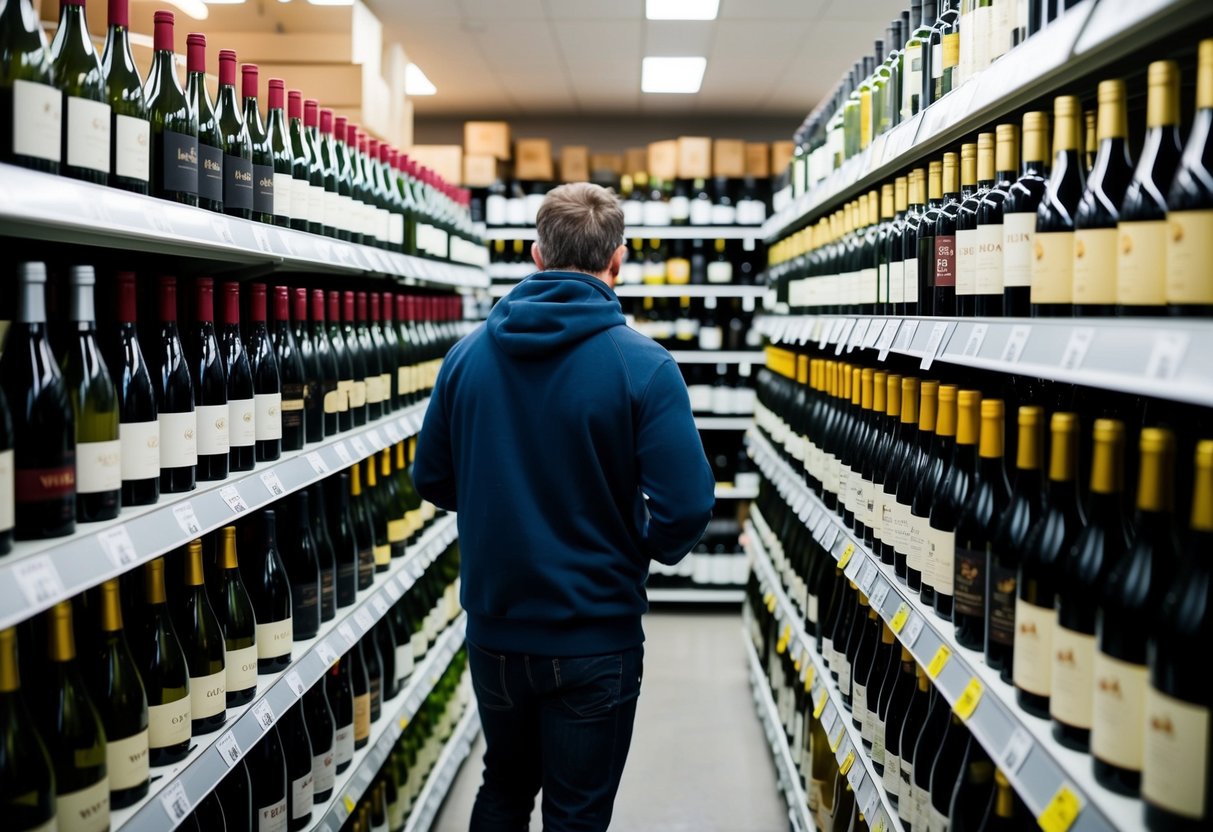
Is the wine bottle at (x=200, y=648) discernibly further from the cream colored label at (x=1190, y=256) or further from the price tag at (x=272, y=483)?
the cream colored label at (x=1190, y=256)

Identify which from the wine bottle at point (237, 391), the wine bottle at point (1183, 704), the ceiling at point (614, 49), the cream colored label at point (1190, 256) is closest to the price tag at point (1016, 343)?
the cream colored label at point (1190, 256)

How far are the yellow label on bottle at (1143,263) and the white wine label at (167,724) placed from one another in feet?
5.52

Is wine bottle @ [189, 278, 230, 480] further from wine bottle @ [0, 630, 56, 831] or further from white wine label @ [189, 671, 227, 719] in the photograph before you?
wine bottle @ [0, 630, 56, 831]

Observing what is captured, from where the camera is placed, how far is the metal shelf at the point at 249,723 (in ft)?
5.16

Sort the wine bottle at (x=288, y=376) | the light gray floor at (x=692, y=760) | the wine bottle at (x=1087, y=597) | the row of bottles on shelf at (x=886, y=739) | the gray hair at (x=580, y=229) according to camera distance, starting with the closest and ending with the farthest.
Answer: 1. the wine bottle at (x=1087, y=597)
2. the row of bottles on shelf at (x=886, y=739)
3. the gray hair at (x=580, y=229)
4. the wine bottle at (x=288, y=376)
5. the light gray floor at (x=692, y=760)

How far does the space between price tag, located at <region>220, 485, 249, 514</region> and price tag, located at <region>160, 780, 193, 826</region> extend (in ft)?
1.59

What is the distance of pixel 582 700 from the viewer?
2104 mm

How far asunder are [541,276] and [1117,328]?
1289 mm

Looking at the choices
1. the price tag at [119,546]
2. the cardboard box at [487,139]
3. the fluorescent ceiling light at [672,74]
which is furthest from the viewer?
the cardboard box at [487,139]

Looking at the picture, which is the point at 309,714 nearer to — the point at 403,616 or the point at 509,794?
the point at 509,794

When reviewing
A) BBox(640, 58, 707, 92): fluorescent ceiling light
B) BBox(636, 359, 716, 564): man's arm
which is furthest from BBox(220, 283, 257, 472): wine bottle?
BBox(640, 58, 707, 92): fluorescent ceiling light

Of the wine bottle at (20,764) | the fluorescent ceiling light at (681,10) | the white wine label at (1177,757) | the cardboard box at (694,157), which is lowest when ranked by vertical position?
the wine bottle at (20,764)

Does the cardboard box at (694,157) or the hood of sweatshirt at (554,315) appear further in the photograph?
the cardboard box at (694,157)

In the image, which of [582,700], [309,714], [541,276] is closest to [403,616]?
[309,714]
